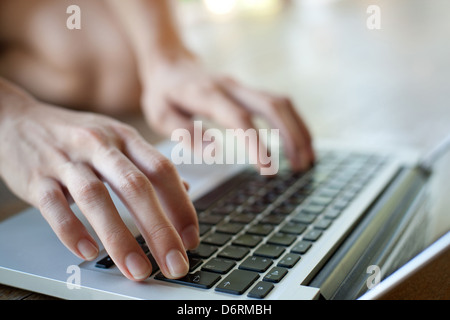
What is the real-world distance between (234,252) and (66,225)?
12cm

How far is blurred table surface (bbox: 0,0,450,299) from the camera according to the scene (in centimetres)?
77

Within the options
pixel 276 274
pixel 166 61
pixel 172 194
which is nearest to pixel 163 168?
pixel 172 194

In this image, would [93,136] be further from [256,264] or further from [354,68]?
[354,68]

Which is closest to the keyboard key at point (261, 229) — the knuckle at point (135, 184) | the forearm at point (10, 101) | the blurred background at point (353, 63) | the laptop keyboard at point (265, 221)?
the laptop keyboard at point (265, 221)

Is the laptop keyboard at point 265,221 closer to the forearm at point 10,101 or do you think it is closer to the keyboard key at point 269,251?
the keyboard key at point 269,251

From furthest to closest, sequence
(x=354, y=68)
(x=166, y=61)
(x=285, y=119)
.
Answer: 1. (x=354, y=68)
2. (x=166, y=61)
3. (x=285, y=119)

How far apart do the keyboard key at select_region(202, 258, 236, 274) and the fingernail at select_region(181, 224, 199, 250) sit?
0.09ft

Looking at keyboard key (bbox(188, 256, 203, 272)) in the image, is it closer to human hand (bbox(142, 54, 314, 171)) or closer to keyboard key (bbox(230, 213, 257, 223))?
keyboard key (bbox(230, 213, 257, 223))

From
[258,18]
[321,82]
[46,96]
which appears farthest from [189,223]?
[258,18]

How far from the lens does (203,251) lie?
386mm

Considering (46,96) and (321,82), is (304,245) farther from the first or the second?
(321,82)

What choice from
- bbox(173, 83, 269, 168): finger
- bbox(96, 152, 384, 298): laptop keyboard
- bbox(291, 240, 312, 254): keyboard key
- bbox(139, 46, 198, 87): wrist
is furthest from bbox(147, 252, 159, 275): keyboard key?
bbox(139, 46, 198, 87): wrist

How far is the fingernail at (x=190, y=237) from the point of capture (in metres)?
0.39

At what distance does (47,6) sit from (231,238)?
65 centimetres
